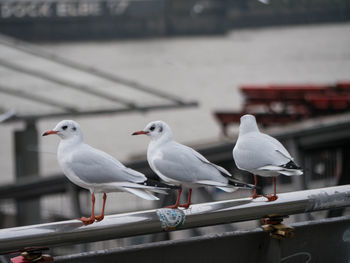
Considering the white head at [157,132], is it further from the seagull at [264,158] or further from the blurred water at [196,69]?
the blurred water at [196,69]

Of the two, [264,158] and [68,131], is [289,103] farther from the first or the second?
[68,131]

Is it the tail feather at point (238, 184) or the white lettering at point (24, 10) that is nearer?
the tail feather at point (238, 184)

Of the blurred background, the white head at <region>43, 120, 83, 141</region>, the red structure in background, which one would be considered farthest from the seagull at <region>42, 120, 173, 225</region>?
the red structure in background

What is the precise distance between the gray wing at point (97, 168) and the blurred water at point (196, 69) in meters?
6.12

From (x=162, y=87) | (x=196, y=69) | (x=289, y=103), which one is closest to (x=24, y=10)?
(x=196, y=69)

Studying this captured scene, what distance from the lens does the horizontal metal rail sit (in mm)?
1741

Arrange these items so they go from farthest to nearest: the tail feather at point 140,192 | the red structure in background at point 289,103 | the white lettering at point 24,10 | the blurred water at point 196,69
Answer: the white lettering at point 24,10, the blurred water at point 196,69, the red structure in background at point 289,103, the tail feather at point 140,192

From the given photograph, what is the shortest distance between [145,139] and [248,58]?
2246 centimetres

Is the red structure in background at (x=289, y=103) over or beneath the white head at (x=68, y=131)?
beneath

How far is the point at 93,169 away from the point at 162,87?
27874 mm

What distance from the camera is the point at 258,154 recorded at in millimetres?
2148

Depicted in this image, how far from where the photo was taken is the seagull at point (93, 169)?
1967 mm

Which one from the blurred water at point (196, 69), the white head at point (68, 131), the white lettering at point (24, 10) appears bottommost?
the blurred water at point (196, 69)

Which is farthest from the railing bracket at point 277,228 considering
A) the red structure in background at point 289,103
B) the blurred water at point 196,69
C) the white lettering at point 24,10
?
the white lettering at point 24,10
